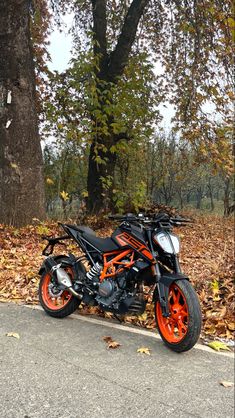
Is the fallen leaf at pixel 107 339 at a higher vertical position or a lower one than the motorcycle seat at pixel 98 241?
lower

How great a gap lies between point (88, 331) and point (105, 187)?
7308mm

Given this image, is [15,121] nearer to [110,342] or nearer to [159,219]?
[159,219]

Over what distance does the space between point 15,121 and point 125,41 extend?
A: 161 inches

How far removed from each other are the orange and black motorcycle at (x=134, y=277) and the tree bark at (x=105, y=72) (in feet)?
20.8

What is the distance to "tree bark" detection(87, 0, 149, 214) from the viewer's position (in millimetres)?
11094

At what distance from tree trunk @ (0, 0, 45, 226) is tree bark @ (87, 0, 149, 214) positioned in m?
2.06

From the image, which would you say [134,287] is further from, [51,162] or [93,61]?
[51,162]

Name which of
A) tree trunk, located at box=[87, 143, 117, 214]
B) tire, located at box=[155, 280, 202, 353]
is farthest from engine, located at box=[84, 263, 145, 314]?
tree trunk, located at box=[87, 143, 117, 214]

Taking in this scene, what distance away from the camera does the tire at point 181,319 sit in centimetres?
352

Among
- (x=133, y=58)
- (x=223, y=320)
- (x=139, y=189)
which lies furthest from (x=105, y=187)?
(x=223, y=320)

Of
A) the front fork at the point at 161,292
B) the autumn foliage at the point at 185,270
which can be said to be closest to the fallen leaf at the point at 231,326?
the autumn foliage at the point at 185,270

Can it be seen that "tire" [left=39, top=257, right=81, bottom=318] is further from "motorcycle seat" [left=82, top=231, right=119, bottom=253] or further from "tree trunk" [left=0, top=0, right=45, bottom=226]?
"tree trunk" [left=0, top=0, right=45, bottom=226]

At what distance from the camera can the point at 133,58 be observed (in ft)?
40.1

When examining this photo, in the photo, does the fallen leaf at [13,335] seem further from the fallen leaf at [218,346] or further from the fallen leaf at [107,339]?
the fallen leaf at [218,346]
